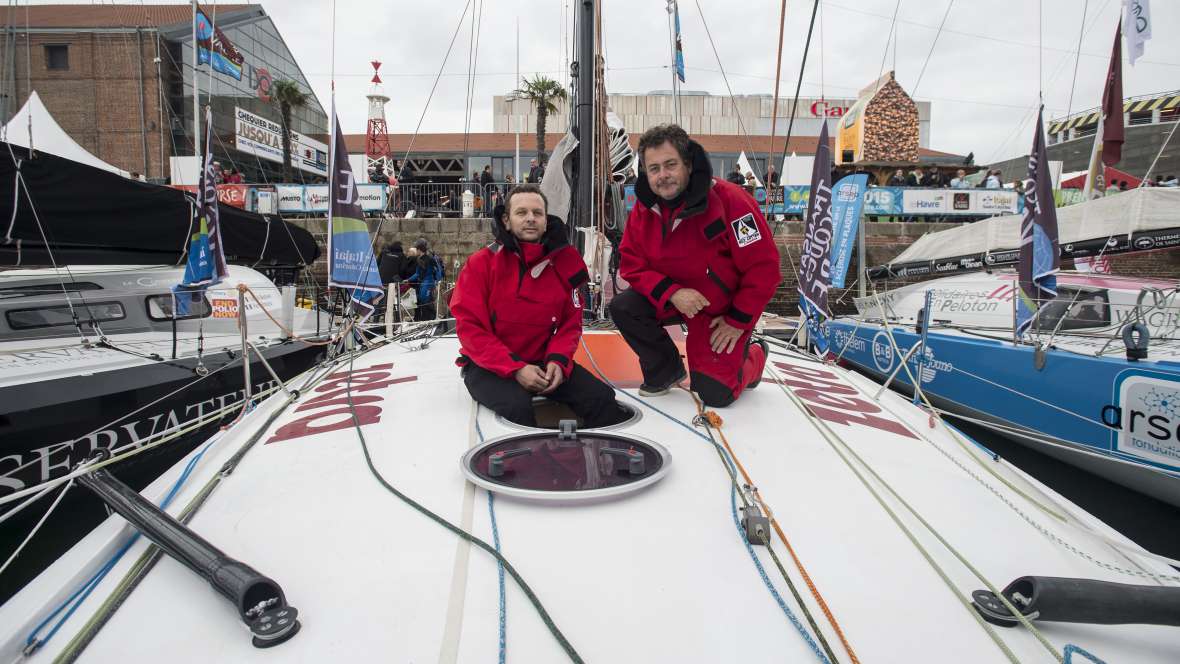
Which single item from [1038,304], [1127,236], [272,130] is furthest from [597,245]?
[272,130]

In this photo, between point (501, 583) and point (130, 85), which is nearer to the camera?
point (501, 583)

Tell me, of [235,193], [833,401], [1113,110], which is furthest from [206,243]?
[235,193]

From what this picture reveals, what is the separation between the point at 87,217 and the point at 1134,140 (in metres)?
29.6

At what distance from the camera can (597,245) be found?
13.2 feet

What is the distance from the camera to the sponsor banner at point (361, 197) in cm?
1466

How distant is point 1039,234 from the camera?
4.76m

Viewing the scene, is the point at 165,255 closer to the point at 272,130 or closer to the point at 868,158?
the point at 272,130

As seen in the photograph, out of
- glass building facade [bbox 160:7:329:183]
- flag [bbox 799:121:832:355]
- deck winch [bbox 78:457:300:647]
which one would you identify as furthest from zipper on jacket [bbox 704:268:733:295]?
glass building facade [bbox 160:7:329:183]

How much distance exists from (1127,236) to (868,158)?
14132 mm

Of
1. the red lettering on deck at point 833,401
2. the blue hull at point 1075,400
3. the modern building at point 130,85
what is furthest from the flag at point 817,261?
the modern building at point 130,85

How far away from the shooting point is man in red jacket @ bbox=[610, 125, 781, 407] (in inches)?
89.4

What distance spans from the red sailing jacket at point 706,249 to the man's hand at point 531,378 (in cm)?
56

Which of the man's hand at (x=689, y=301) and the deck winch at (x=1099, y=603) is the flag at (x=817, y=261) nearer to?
the man's hand at (x=689, y=301)

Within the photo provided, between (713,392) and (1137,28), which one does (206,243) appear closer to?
(713,392)
